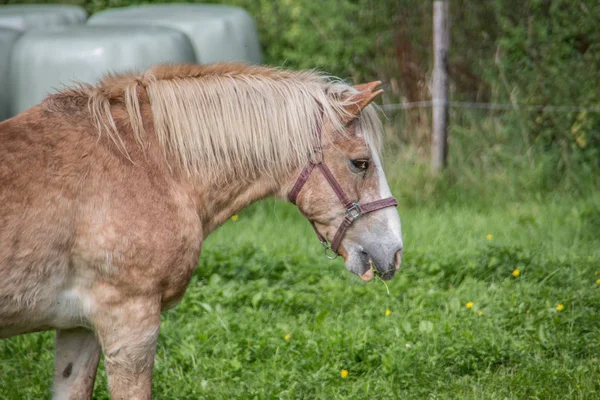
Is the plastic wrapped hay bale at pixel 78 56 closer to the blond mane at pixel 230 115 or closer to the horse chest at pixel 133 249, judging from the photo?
the blond mane at pixel 230 115

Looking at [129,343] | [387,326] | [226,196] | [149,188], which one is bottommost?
[387,326]

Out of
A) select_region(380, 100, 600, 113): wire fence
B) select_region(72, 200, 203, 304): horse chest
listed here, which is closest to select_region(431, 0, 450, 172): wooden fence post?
select_region(380, 100, 600, 113): wire fence

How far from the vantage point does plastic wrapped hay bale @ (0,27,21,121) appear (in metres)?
7.43

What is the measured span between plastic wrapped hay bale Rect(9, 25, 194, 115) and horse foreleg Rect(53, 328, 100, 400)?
373 cm

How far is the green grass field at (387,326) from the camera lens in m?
4.04

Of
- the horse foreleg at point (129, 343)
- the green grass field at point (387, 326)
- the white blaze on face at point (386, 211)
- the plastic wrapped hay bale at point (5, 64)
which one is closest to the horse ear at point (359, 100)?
the white blaze on face at point (386, 211)

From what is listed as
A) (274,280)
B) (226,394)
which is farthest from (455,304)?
(226,394)

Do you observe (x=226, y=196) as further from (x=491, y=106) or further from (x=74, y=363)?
(x=491, y=106)

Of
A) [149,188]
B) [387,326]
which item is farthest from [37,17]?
[149,188]

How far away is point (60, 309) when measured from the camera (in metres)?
3.10

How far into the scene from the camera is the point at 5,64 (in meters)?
7.56

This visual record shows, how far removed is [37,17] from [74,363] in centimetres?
686

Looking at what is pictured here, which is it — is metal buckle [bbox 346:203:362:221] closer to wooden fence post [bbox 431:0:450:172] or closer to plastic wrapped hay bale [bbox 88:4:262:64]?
wooden fence post [bbox 431:0:450:172]

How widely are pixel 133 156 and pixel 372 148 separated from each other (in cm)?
104
